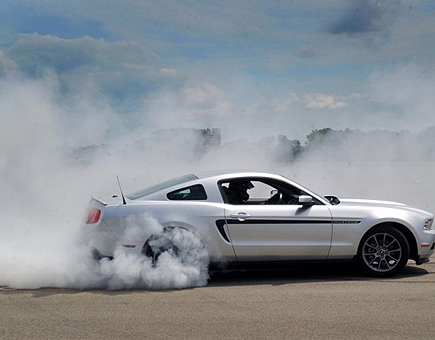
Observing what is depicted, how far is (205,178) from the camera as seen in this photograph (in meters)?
7.52

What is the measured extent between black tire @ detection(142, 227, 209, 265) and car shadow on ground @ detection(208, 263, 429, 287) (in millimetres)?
422

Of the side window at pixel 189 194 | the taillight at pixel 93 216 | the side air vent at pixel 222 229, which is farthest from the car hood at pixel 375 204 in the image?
the taillight at pixel 93 216

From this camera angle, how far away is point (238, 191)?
7730 mm

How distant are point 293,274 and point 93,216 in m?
2.83

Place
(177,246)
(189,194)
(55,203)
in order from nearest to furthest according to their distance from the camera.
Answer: (177,246), (189,194), (55,203)

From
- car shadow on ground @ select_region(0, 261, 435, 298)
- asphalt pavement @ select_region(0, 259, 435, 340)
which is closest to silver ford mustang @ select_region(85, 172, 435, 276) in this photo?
car shadow on ground @ select_region(0, 261, 435, 298)

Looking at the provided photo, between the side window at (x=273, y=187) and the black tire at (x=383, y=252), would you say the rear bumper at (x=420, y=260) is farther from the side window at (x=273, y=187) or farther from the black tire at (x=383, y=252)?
the side window at (x=273, y=187)

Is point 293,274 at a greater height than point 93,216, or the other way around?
point 93,216

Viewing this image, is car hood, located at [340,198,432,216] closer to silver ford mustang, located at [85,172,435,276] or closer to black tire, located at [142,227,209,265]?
silver ford mustang, located at [85,172,435,276]

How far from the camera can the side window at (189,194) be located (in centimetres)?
730

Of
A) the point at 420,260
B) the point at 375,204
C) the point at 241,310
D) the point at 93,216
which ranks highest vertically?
the point at 375,204

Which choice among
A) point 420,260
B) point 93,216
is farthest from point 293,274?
point 93,216

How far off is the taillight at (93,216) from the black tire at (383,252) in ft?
11.4

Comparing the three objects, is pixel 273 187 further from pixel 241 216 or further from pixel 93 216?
pixel 93 216
